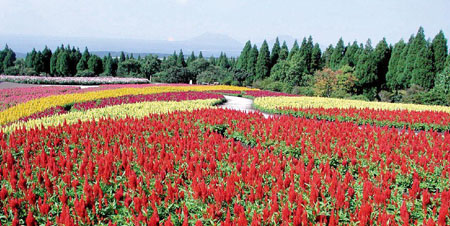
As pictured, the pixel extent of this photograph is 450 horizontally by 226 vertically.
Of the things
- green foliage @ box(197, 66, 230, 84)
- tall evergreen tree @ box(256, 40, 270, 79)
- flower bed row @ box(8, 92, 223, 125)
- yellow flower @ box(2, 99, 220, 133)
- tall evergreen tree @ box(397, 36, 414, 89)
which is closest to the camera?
yellow flower @ box(2, 99, 220, 133)

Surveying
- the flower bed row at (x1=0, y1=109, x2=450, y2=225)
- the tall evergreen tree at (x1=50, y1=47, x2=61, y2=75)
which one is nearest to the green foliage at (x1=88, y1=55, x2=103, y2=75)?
the tall evergreen tree at (x1=50, y1=47, x2=61, y2=75)

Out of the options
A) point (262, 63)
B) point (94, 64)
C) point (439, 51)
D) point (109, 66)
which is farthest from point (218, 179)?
point (109, 66)

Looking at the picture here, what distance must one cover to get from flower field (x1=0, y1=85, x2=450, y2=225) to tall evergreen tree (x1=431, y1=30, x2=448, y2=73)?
30.1 metres

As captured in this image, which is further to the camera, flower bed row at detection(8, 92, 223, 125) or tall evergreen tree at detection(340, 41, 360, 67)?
tall evergreen tree at detection(340, 41, 360, 67)

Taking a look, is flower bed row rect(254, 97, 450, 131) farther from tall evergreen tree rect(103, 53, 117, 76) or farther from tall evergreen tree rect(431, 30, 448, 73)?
tall evergreen tree rect(103, 53, 117, 76)

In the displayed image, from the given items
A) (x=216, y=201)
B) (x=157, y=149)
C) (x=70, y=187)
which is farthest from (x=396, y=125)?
(x=70, y=187)

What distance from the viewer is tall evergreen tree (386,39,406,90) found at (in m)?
35.8

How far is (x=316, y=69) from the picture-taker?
142 ft

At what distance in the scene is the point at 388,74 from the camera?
3647cm

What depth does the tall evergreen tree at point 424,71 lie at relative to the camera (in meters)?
30.9

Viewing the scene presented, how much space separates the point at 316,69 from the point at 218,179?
4124 centimetres

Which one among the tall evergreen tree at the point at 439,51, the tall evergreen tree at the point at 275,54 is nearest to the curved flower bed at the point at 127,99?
the tall evergreen tree at the point at 439,51

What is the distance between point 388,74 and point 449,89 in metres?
11.1

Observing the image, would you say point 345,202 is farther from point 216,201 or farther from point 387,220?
point 216,201
